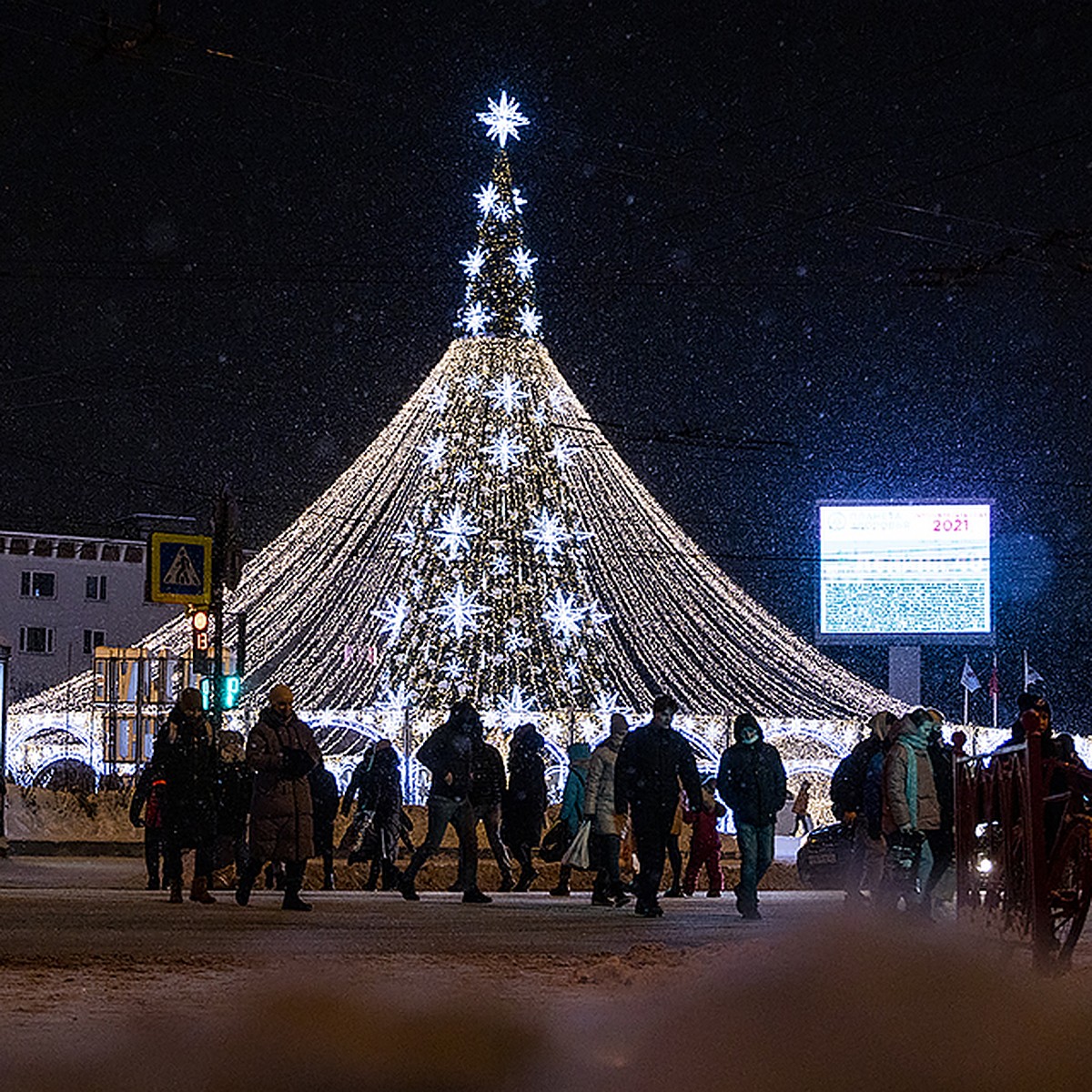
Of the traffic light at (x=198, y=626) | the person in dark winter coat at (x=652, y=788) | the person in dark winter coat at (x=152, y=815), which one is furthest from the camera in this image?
the traffic light at (x=198, y=626)

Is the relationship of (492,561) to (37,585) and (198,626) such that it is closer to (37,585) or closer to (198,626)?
(198,626)

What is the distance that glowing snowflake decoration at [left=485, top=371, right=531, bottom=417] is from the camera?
111 feet

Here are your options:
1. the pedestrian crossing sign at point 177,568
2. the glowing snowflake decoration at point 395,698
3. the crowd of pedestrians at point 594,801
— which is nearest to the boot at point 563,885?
the crowd of pedestrians at point 594,801

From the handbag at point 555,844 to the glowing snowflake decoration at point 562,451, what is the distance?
476 inches

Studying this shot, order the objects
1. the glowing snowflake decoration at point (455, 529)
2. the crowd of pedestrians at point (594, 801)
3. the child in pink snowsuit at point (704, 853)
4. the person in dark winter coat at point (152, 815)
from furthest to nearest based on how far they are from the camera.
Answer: the glowing snowflake decoration at point (455, 529) → the child in pink snowsuit at point (704, 853) → the person in dark winter coat at point (152, 815) → the crowd of pedestrians at point (594, 801)

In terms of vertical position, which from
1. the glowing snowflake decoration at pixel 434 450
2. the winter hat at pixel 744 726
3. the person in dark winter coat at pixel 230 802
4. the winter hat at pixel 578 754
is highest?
the glowing snowflake decoration at pixel 434 450

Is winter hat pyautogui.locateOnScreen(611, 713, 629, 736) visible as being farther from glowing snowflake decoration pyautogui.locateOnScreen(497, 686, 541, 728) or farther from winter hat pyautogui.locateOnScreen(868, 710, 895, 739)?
glowing snowflake decoration pyautogui.locateOnScreen(497, 686, 541, 728)

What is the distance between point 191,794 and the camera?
17.1 m

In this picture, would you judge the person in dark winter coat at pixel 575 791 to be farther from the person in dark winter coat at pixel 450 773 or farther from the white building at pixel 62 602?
the white building at pixel 62 602

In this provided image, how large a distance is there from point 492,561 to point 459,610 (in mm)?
966

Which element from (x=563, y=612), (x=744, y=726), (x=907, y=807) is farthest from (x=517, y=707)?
(x=907, y=807)

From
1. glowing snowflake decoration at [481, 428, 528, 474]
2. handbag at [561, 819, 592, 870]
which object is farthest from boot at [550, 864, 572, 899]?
glowing snowflake decoration at [481, 428, 528, 474]

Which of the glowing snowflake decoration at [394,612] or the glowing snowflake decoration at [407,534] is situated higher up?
the glowing snowflake decoration at [407,534]

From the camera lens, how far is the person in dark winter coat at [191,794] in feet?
56.3
